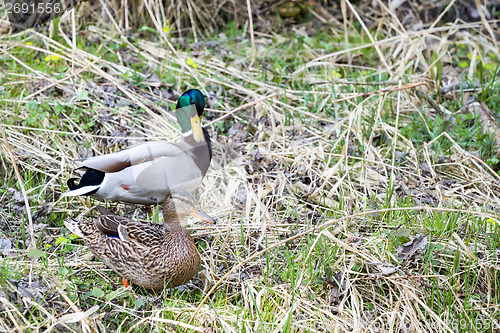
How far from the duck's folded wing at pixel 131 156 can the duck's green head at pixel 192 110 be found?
19 centimetres

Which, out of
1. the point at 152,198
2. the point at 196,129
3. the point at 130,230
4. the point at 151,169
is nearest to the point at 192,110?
the point at 196,129

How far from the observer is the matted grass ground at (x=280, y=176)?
2.97m

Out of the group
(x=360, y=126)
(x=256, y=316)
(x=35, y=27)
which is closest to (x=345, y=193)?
(x=360, y=126)

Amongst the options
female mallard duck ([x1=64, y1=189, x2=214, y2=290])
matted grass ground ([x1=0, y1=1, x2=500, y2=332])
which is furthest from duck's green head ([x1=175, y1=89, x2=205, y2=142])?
female mallard duck ([x1=64, y1=189, x2=214, y2=290])

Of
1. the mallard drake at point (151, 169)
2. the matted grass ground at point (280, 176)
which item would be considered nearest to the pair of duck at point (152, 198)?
the mallard drake at point (151, 169)

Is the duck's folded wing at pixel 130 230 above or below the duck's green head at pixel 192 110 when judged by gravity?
below

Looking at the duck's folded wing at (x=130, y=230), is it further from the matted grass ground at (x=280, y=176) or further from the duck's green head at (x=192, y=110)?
the duck's green head at (x=192, y=110)

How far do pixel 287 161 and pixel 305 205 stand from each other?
0.46 meters

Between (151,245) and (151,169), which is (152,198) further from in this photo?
(151,245)

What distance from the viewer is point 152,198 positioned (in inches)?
154

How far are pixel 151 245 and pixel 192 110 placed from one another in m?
1.23

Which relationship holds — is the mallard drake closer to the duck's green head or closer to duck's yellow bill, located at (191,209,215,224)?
the duck's green head

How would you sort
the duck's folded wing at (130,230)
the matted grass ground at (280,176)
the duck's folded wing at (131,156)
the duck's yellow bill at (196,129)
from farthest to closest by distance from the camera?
the duck's yellow bill at (196,129) < the duck's folded wing at (131,156) < the duck's folded wing at (130,230) < the matted grass ground at (280,176)

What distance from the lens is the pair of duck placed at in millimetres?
3158
